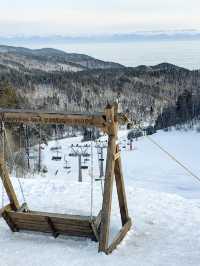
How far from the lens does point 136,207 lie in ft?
38.2

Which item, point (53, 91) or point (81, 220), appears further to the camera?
point (53, 91)

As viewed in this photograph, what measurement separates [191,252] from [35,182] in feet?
21.7

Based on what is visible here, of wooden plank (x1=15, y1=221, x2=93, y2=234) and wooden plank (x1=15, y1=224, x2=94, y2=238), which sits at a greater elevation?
wooden plank (x1=15, y1=221, x2=93, y2=234)

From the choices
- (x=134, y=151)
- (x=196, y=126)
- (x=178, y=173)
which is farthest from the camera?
(x=196, y=126)

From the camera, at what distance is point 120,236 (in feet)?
30.9

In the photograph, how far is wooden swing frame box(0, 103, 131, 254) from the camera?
8789mm

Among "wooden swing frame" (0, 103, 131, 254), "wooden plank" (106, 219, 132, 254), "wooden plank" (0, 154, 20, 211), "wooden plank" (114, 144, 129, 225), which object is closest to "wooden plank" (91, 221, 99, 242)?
"wooden swing frame" (0, 103, 131, 254)

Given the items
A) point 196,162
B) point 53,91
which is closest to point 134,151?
point 196,162

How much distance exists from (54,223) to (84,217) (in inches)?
25.1

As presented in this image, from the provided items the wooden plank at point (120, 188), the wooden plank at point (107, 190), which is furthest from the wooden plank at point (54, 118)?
the wooden plank at point (120, 188)

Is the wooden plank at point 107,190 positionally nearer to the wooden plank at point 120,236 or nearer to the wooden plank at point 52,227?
the wooden plank at point 120,236

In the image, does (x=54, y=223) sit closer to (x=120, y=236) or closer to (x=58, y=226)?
(x=58, y=226)

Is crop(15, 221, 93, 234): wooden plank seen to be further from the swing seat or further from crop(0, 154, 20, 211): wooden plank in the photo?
crop(0, 154, 20, 211): wooden plank

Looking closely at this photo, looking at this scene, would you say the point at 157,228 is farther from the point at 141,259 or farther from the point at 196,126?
the point at 196,126
